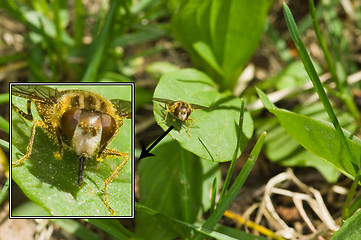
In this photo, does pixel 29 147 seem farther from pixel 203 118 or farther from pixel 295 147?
pixel 295 147

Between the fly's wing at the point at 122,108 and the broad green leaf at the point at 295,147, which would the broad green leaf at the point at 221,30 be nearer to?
the broad green leaf at the point at 295,147

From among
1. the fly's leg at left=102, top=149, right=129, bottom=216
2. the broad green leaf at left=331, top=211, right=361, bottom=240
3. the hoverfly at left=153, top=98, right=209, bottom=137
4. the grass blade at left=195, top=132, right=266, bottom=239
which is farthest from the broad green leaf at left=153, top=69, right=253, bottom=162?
the broad green leaf at left=331, top=211, right=361, bottom=240

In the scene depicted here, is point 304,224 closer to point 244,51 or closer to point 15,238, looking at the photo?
point 244,51

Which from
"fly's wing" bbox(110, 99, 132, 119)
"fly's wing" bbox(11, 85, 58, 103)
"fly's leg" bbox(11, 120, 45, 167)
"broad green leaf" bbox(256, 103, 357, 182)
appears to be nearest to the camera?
"fly's leg" bbox(11, 120, 45, 167)

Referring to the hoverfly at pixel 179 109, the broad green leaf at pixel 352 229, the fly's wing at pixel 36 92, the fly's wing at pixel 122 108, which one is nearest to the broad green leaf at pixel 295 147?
the broad green leaf at pixel 352 229

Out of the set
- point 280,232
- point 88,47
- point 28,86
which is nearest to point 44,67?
point 88,47

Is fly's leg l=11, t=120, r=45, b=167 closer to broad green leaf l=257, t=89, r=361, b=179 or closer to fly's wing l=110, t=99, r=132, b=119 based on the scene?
fly's wing l=110, t=99, r=132, b=119

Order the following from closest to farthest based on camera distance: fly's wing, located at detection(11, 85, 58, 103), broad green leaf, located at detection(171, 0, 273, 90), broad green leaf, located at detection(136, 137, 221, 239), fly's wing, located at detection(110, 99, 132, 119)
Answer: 1. fly's wing, located at detection(11, 85, 58, 103)
2. fly's wing, located at detection(110, 99, 132, 119)
3. broad green leaf, located at detection(136, 137, 221, 239)
4. broad green leaf, located at detection(171, 0, 273, 90)
